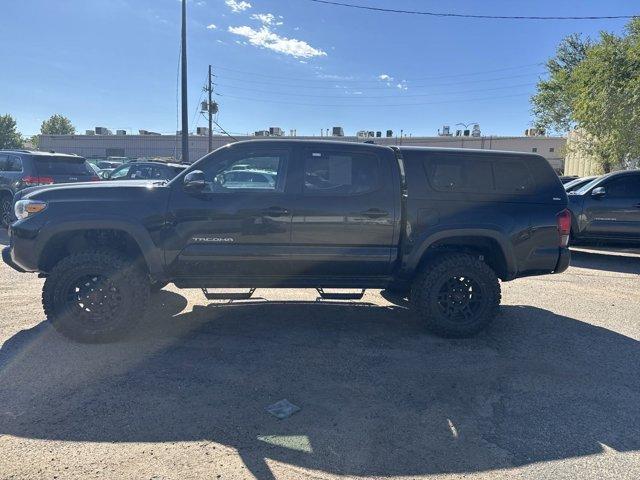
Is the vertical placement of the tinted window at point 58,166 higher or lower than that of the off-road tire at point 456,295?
higher

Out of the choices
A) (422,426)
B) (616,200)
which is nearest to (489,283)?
(422,426)

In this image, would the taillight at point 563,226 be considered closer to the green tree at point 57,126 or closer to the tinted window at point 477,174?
the tinted window at point 477,174

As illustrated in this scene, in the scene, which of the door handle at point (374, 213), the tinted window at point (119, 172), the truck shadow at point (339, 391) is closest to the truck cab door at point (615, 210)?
the truck shadow at point (339, 391)

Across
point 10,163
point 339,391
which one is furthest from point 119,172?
point 339,391

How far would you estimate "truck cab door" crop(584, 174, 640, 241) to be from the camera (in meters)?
8.90

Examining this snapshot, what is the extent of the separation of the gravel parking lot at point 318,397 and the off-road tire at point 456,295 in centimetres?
21

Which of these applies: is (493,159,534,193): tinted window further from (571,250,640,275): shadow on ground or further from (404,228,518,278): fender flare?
(571,250,640,275): shadow on ground

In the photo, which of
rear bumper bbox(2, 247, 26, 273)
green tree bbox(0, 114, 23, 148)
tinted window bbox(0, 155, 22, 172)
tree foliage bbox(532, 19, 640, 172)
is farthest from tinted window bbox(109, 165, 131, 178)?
green tree bbox(0, 114, 23, 148)

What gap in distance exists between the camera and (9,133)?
183 feet

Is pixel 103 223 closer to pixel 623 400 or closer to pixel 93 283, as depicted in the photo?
pixel 93 283

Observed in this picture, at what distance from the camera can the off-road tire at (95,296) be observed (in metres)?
4.27

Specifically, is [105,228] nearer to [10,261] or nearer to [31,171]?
[10,261]

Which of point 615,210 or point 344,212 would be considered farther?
point 615,210

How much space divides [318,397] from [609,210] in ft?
26.4
